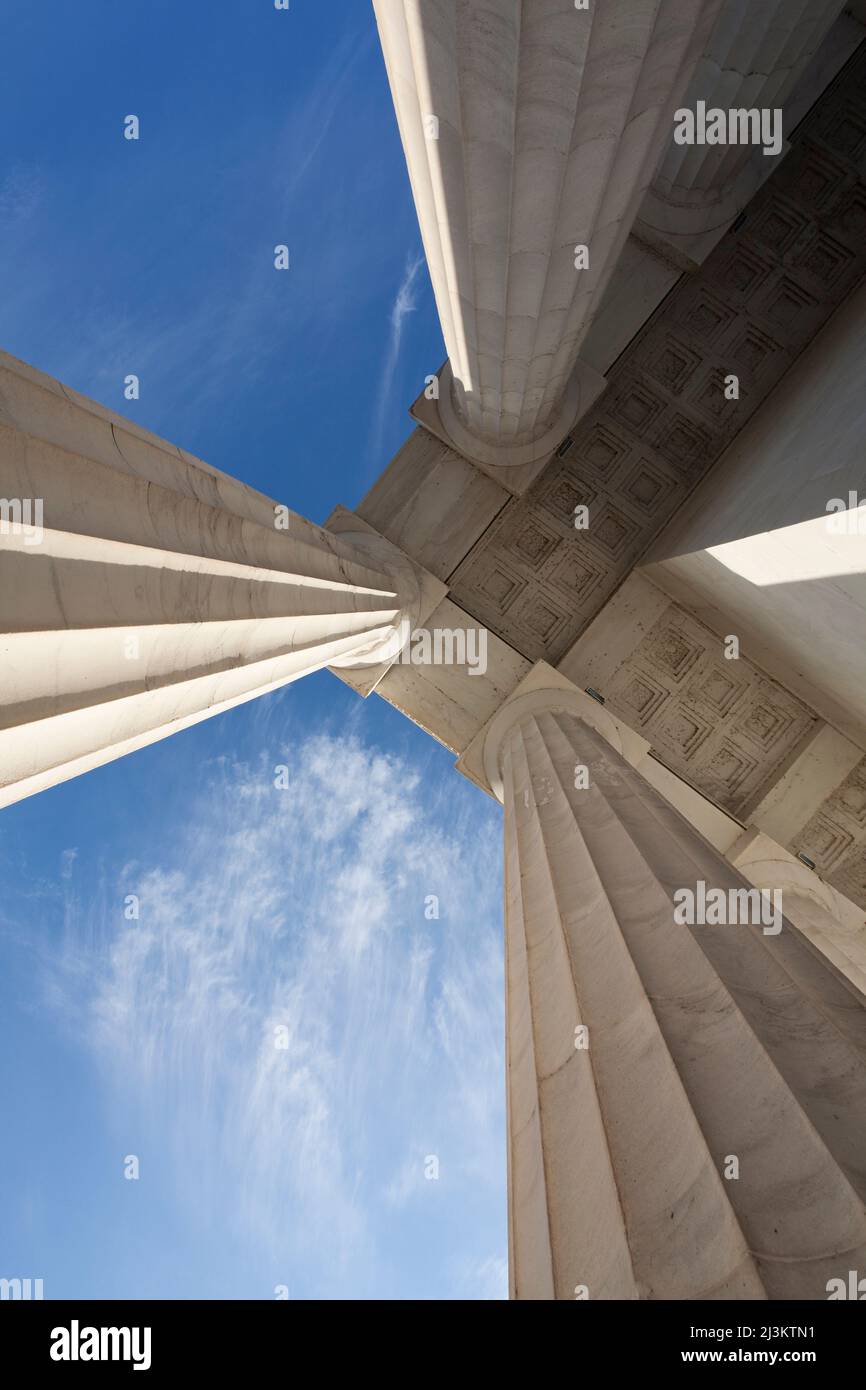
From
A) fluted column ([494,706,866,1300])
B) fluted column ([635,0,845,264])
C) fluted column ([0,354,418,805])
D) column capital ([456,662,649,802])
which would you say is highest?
fluted column ([635,0,845,264])

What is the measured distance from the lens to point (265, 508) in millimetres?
10648

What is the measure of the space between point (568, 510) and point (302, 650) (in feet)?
32.6

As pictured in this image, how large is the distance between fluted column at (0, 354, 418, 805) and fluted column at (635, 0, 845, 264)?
12042 millimetres

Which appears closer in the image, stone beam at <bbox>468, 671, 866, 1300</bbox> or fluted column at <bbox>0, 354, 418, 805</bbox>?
stone beam at <bbox>468, 671, 866, 1300</bbox>

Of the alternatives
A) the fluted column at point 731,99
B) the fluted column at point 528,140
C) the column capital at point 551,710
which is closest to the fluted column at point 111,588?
the fluted column at point 528,140

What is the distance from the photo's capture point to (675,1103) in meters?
4.82

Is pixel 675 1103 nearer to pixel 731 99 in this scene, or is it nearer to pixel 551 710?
pixel 551 710

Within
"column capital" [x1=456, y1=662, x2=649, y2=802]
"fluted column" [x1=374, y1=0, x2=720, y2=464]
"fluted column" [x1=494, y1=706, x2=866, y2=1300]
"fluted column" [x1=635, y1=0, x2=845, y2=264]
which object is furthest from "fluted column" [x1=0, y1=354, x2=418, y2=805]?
"fluted column" [x1=635, y1=0, x2=845, y2=264]

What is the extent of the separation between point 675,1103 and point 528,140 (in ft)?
28.3

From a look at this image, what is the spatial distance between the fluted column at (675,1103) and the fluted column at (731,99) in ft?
45.3

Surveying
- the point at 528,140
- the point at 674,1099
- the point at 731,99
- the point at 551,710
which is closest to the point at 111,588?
the point at 674,1099

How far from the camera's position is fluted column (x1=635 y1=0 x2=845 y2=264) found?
14195 millimetres

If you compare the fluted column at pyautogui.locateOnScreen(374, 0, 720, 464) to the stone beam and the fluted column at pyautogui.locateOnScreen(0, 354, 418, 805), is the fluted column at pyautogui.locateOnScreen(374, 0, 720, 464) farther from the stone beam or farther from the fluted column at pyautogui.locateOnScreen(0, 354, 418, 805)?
the stone beam
